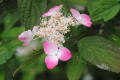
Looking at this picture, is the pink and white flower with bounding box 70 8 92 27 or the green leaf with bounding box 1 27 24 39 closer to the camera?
the pink and white flower with bounding box 70 8 92 27

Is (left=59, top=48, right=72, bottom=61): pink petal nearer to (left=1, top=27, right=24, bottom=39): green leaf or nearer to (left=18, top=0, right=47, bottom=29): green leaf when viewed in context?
(left=18, top=0, right=47, bottom=29): green leaf

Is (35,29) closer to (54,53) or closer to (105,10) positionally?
(54,53)

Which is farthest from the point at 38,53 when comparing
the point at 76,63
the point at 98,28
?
the point at 98,28

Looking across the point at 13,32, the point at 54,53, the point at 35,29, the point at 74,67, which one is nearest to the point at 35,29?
the point at 35,29

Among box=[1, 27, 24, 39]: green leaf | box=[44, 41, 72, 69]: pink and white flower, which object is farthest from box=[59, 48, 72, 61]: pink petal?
box=[1, 27, 24, 39]: green leaf

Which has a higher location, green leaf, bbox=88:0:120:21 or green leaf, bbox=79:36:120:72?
green leaf, bbox=88:0:120:21

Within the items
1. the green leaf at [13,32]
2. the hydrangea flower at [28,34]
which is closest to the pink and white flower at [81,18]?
the hydrangea flower at [28,34]

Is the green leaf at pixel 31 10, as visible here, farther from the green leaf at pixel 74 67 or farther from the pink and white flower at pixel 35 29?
the green leaf at pixel 74 67
